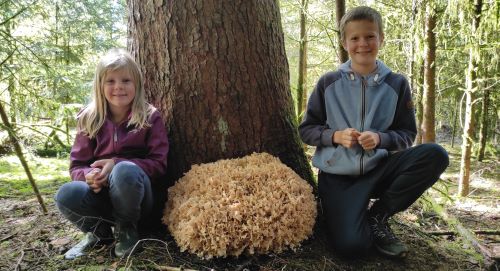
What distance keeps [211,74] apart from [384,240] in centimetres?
212

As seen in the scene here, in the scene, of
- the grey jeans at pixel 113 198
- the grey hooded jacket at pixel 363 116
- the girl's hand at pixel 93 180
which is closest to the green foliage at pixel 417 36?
the grey hooded jacket at pixel 363 116

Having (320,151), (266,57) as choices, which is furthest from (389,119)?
(266,57)

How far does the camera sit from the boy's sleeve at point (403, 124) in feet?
10.2

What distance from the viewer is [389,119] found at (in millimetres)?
3193

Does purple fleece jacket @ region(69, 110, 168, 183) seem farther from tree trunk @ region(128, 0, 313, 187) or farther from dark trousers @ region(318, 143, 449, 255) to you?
dark trousers @ region(318, 143, 449, 255)

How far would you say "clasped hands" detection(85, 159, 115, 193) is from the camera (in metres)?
2.82

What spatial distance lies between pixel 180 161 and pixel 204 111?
0.55 metres

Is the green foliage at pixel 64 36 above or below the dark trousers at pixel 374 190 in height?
above

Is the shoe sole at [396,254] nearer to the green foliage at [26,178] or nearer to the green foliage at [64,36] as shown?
the green foliage at [64,36]

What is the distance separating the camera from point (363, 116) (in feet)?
10.5

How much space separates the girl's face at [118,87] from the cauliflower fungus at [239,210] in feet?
2.89

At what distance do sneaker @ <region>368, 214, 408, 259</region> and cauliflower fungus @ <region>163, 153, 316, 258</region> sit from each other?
1.96 ft

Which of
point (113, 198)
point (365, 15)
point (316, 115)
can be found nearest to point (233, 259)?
point (113, 198)

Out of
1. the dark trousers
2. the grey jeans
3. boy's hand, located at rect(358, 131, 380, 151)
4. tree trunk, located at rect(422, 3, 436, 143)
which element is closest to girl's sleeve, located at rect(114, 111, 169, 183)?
the grey jeans
